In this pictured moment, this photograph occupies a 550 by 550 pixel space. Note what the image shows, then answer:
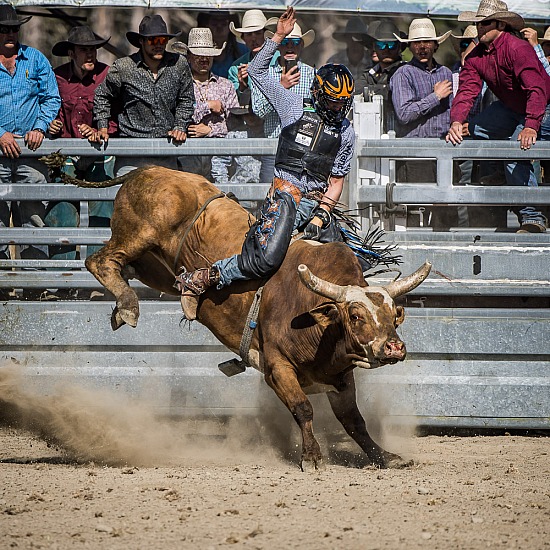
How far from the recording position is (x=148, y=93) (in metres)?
7.35

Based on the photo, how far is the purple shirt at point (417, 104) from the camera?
7914 mm

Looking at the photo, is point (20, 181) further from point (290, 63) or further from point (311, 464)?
point (311, 464)

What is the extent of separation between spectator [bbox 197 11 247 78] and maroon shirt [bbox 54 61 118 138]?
4.32ft

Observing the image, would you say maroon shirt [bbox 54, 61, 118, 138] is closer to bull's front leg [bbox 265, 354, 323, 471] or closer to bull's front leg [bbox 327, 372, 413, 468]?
bull's front leg [bbox 265, 354, 323, 471]

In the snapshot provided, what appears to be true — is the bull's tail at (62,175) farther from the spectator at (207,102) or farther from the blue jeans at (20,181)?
the spectator at (207,102)

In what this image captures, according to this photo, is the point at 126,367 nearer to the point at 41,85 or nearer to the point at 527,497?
the point at 41,85

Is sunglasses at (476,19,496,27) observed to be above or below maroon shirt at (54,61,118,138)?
above

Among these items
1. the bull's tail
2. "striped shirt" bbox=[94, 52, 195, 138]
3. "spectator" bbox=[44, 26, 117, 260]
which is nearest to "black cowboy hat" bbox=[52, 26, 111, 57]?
"spectator" bbox=[44, 26, 117, 260]

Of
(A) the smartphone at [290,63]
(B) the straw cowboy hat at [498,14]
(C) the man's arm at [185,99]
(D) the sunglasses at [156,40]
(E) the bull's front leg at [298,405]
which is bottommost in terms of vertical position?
(E) the bull's front leg at [298,405]

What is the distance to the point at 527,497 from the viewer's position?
4.79 meters

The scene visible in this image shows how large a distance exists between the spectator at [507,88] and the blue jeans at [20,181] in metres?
3.30

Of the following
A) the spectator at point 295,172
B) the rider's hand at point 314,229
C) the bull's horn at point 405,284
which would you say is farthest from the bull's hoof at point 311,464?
the rider's hand at point 314,229

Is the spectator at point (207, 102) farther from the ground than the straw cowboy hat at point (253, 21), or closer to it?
closer to it

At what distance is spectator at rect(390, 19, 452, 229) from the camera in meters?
7.92
